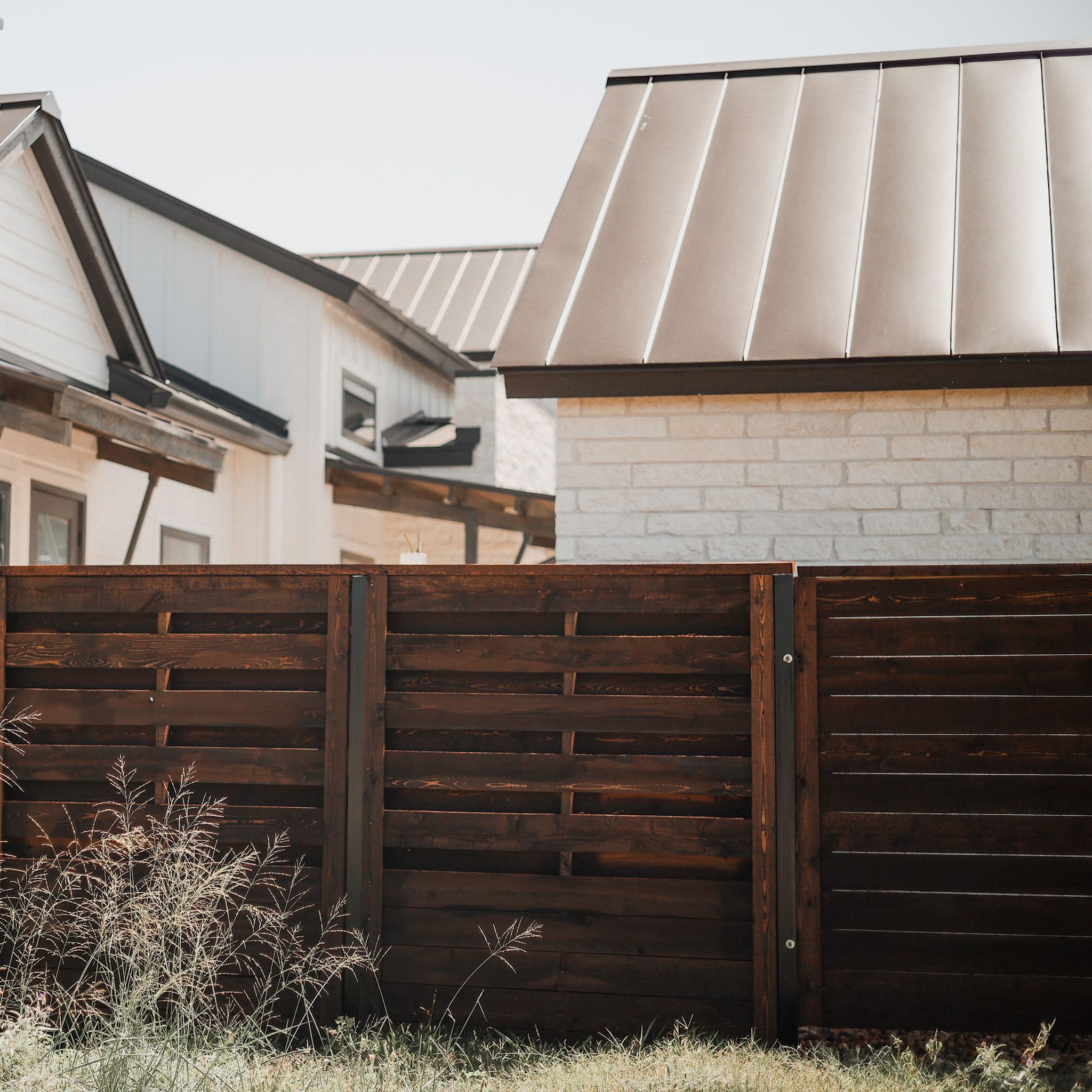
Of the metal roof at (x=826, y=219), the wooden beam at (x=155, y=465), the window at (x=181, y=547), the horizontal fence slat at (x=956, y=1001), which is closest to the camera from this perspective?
the horizontal fence slat at (x=956, y=1001)

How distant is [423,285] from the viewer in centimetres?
1939

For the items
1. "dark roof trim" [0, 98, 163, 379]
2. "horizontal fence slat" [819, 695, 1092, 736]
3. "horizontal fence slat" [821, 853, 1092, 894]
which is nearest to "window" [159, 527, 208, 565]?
"dark roof trim" [0, 98, 163, 379]

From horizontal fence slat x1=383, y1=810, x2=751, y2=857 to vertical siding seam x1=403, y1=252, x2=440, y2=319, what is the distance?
48.2 feet

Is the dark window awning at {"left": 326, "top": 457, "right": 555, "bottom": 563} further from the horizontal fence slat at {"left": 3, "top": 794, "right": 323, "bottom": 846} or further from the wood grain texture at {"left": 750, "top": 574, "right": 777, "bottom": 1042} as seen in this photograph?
the wood grain texture at {"left": 750, "top": 574, "right": 777, "bottom": 1042}

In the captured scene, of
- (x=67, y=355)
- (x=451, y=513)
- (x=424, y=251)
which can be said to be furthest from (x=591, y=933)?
(x=424, y=251)

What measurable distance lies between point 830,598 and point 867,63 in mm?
5033

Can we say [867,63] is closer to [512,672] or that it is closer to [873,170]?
[873,170]

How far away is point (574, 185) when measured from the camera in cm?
706

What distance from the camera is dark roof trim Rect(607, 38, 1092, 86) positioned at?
7723 mm

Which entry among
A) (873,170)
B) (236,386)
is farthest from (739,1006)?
(236,386)

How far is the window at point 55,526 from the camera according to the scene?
8973 mm

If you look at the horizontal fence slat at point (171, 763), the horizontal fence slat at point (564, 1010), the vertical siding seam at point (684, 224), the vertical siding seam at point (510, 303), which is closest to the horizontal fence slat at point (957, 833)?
the horizontal fence slat at point (564, 1010)

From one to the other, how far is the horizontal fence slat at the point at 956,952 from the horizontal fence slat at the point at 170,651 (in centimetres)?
220

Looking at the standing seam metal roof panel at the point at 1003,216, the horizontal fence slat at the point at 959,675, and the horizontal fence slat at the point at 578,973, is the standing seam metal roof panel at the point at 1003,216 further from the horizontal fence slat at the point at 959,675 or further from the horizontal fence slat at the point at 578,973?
the horizontal fence slat at the point at 578,973
